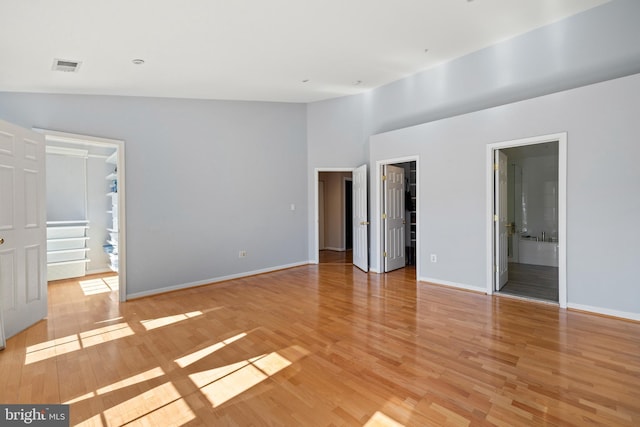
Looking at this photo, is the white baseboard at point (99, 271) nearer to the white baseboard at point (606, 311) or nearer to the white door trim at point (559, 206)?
the white door trim at point (559, 206)

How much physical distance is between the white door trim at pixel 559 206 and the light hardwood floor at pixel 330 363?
359 millimetres

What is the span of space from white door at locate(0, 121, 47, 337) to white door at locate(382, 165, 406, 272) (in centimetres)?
489

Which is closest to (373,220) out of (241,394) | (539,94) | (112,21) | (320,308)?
(320,308)

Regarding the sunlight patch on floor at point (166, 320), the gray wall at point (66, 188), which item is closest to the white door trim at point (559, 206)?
the sunlight patch on floor at point (166, 320)

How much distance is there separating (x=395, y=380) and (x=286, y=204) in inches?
177

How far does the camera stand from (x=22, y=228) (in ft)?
10.8

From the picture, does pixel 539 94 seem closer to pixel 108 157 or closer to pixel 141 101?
pixel 141 101

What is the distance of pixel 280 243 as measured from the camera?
627 centimetres

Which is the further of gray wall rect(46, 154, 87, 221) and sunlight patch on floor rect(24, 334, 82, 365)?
gray wall rect(46, 154, 87, 221)

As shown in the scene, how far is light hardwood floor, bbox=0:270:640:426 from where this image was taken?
1.93m

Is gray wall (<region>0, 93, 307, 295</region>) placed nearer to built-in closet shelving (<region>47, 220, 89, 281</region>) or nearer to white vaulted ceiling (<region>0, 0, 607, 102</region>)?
white vaulted ceiling (<region>0, 0, 607, 102</region>)

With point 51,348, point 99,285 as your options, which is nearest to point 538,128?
point 51,348

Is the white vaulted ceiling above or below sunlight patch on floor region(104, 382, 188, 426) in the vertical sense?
above

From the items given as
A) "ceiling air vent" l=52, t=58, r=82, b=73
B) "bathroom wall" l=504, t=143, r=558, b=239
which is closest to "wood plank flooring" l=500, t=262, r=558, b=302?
"bathroom wall" l=504, t=143, r=558, b=239
